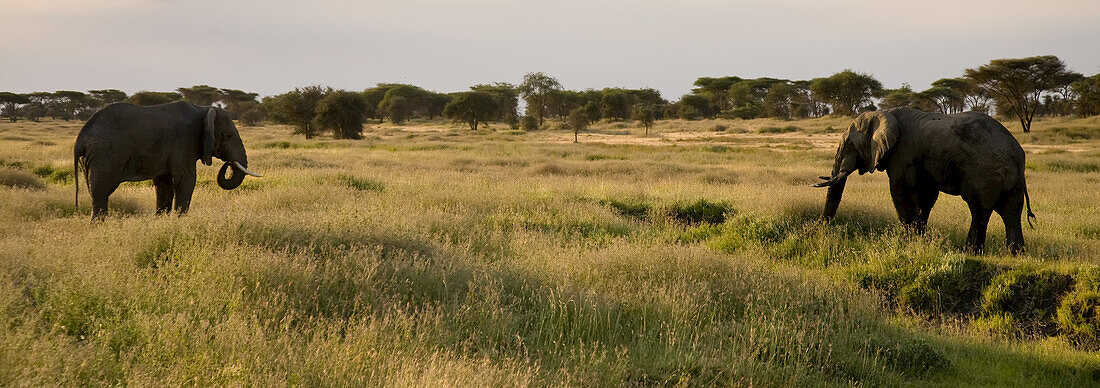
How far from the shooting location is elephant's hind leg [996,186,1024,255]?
7.48 meters

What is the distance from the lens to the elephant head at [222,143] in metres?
8.56

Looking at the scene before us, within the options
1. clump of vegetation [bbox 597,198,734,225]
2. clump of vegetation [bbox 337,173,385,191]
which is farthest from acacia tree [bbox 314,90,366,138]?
clump of vegetation [bbox 597,198,734,225]

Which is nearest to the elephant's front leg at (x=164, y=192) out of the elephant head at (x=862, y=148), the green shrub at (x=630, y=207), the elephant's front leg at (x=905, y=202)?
the green shrub at (x=630, y=207)

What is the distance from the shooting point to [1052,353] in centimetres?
518

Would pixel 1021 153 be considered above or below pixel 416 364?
above

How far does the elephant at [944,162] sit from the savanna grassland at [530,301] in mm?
571

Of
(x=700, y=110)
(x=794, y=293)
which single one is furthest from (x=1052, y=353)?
(x=700, y=110)

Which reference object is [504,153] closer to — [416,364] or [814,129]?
[416,364]

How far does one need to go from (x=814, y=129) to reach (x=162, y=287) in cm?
4953

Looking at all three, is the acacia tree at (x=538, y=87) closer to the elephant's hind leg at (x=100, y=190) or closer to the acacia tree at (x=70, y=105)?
the acacia tree at (x=70, y=105)

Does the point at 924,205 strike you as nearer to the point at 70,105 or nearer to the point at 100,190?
the point at 100,190

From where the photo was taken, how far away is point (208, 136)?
8531mm

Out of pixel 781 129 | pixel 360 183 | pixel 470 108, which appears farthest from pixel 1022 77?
pixel 360 183

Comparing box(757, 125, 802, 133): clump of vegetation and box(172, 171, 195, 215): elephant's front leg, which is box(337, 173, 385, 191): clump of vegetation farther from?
box(757, 125, 802, 133): clump of vegetation
